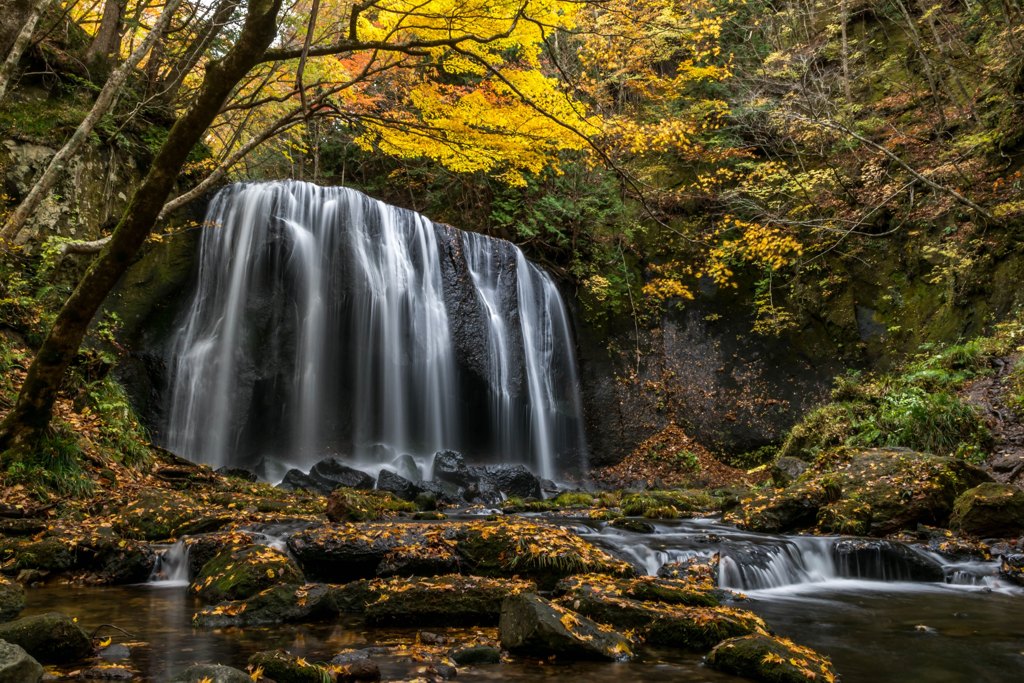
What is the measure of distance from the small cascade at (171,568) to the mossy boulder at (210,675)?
2.98 m

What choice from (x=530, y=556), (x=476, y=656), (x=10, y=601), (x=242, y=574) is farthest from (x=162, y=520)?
(x=476, y=656)

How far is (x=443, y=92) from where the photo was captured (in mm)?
15219

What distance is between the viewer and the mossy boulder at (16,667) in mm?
2492

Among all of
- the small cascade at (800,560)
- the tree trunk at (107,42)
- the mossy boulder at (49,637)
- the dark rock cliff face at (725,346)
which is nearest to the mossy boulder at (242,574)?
the mossy boulder at (49,637)

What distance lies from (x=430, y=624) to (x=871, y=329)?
14.2m

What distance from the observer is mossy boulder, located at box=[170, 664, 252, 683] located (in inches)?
98.5

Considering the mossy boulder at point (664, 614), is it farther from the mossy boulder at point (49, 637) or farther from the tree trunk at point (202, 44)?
the tree trunk at point (202, 44)

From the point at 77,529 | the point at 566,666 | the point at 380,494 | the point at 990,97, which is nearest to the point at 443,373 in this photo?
the point at 380,494

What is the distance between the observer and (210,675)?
2533mm

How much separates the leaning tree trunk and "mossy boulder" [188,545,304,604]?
2649 millimetres

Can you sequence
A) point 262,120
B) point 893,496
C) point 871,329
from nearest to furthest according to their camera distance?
point 893,496, point 871,329, point 262,120

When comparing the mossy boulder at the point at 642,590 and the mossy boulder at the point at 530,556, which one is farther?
the mossy boulder at the point at 530,556

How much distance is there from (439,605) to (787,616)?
9.06 feet

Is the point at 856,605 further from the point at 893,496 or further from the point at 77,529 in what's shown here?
the point at 77,529
